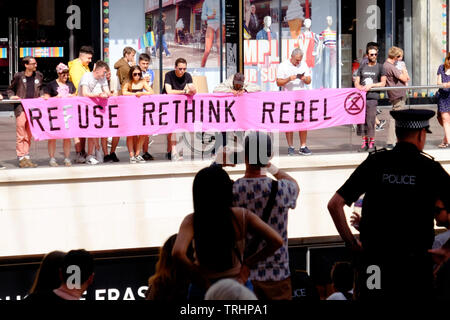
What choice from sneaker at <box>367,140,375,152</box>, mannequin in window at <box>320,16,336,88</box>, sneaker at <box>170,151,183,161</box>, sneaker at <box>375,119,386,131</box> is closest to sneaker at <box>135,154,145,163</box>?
sneaker at <box>170,151,183,161</box>

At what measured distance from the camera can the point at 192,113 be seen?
12.7 m

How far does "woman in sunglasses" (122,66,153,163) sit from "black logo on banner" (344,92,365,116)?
301cm

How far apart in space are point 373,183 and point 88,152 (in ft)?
25.6

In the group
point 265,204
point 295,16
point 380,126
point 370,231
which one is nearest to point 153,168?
point 380,126

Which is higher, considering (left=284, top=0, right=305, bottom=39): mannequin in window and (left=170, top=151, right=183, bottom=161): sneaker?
(left=284, top=0, right=305, bottom=39): mannequin in window

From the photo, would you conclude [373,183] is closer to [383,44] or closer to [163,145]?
[163,145]

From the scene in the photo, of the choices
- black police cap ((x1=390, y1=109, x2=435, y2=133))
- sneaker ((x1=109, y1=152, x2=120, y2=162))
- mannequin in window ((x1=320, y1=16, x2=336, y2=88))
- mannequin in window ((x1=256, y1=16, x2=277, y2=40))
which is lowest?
sneaker ((x1=109, y1=152, x2=120, y2=162))

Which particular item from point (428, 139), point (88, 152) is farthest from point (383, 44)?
point (88, 152)

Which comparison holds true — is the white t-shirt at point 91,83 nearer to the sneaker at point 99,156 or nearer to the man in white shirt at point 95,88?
the man in white shirt at point 95,88

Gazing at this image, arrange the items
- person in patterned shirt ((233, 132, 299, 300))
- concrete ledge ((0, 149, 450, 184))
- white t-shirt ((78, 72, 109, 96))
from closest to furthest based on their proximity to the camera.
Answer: person in patterned shirt ((233, 132, 299, 300)) < concrete ledge ((0, 149, 450, 184)) < white t-shirt ((78, 72, 109, 96))

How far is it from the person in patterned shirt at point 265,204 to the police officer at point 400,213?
659 mm

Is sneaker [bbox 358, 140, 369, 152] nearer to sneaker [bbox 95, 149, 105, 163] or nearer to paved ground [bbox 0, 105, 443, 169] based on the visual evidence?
paved ground [bbox 0, 105, 443, 169]

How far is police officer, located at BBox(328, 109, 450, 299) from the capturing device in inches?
202

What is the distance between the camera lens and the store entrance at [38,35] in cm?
1911
